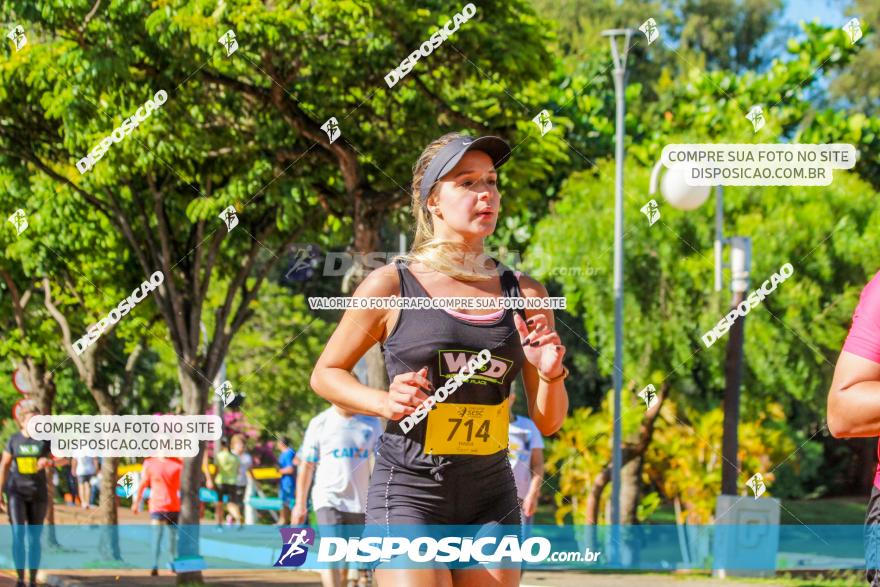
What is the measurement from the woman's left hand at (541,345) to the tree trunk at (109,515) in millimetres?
11750

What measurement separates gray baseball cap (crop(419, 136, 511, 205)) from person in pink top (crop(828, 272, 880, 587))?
126cm

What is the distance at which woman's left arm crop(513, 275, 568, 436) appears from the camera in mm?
3580

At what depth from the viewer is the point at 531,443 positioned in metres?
9.48

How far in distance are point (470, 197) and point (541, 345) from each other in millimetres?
463

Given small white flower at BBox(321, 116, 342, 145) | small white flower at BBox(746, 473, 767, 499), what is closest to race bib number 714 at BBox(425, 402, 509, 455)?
small white flower at BBox(746, 473, 767, 499)

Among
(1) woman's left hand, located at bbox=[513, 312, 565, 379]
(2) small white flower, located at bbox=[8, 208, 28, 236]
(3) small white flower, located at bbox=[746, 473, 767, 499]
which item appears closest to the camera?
(1) woman's left hand, located at bbox=[513, 312, 565, 379]

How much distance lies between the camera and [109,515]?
1498 centimetres

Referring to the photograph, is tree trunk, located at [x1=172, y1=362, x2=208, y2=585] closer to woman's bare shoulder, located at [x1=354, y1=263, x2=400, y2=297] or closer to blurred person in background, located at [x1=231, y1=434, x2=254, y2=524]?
blurred person in background, located at [x1=231, y1=434, x2=254, y2=524]

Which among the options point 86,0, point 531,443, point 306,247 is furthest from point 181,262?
point 531,443

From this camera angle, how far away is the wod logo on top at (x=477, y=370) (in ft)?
11.9

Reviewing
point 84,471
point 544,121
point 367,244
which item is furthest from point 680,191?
point 84,471

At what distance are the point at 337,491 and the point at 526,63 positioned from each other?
4148mm

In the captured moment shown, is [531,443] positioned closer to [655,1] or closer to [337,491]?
[337,491]

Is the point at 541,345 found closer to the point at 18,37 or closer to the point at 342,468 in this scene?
the point at 342,468
